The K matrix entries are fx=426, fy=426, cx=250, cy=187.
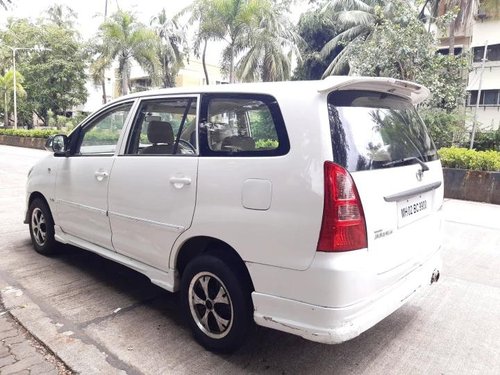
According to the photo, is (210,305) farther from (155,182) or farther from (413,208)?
(413,208)

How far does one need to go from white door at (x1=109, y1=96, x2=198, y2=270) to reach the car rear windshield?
1.04 metres

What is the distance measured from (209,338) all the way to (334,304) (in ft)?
3.51

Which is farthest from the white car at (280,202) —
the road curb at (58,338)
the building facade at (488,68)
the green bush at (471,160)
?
the building facade at (488,68)

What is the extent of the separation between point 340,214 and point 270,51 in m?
24.1

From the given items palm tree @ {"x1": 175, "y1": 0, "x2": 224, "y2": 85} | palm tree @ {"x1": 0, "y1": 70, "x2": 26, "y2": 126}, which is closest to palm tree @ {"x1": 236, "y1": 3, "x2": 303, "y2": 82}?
palm tree @ {"x1": 175, "y1": 0, "x2": 224, "y2": 85}

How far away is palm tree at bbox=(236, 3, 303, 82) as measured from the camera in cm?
2397

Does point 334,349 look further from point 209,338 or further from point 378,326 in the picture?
point 209,338

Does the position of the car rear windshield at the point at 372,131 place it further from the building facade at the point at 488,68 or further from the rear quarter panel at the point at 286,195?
the building facade at the point at 488,68

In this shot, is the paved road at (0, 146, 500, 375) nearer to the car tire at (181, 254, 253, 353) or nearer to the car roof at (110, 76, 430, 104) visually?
the car tire at (181, 254, 253, 353)

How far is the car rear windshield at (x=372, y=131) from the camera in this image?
2.48m

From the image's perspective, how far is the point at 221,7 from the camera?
2075 cm

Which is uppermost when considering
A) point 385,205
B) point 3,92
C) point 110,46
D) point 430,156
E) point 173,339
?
point 110,46

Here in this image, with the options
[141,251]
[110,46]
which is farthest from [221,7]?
[141,251]

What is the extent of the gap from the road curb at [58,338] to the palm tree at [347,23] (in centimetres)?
2009
